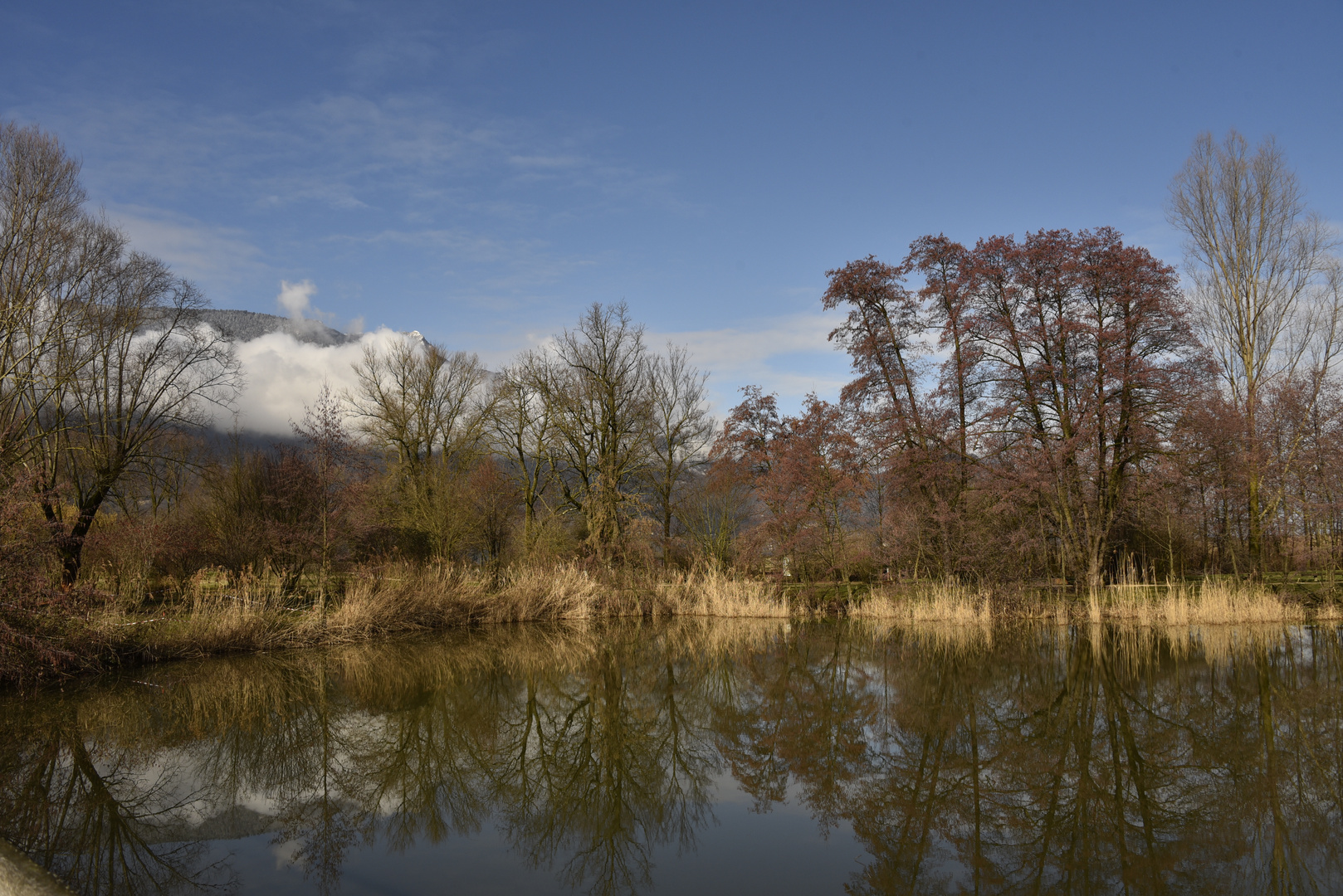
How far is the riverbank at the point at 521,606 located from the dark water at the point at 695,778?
2.80 ft

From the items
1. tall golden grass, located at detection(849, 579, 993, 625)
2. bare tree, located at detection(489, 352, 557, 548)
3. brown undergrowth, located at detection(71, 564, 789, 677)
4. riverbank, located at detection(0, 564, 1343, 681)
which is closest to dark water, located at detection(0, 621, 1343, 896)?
riverbank, located at detection(0, 564, 1343, 681)

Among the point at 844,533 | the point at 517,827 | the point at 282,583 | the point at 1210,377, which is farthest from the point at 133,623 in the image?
the point at 1210,377

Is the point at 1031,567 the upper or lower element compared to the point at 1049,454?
lower

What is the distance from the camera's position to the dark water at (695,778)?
521cm

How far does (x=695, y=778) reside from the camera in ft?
24.4

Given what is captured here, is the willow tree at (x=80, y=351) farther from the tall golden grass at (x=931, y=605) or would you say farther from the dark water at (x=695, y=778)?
the tall golden grass at (x=931, y=605)

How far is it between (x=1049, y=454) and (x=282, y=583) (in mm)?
17024

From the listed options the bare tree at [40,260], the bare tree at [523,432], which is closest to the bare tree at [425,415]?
the bare tree at [523,432]

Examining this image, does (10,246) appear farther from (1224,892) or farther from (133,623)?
(1224,892)

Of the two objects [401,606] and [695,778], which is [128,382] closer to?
[401,606]

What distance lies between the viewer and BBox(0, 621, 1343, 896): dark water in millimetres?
5211

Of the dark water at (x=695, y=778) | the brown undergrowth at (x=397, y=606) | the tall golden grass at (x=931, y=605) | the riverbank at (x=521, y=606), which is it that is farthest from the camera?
the tall golden grass at (x=931, y=605)

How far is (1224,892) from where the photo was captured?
4621 mm

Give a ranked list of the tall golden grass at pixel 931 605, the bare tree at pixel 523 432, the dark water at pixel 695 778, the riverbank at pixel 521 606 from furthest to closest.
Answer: the bare tree at pixel 523 432, the tall golden grass at pixel 931 605, the riverbank at pixel 521 606, the dark water at pixel 695 778
